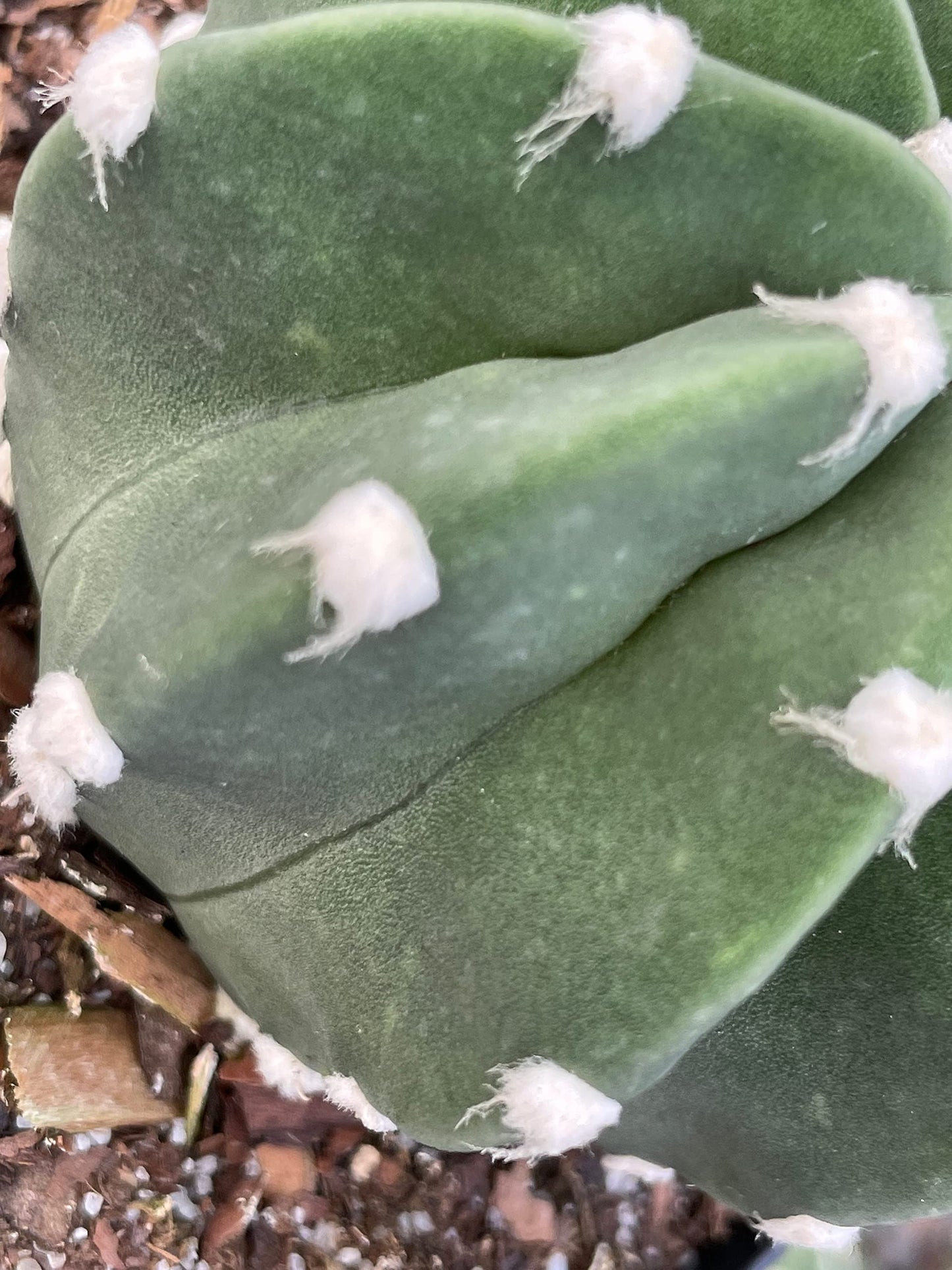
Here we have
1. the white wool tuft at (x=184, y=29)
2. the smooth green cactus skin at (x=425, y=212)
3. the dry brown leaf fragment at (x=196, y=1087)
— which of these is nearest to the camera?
the smooth green cactus skin at (x=425, y=212)

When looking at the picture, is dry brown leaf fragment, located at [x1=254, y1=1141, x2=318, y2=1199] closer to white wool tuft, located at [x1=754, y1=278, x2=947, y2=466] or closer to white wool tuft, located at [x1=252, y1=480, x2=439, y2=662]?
white wool tuft, located at [x1=252, y1=480, x2=439, y2=662]

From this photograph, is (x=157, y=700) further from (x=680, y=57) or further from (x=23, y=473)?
(x=680, y=57)

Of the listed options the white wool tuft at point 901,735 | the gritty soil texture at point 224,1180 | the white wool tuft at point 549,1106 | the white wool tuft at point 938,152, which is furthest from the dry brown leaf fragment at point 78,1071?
the white wool tuft at point 938,152

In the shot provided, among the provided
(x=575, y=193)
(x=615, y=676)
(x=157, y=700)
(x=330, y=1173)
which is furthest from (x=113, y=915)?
(x=575, y=193)

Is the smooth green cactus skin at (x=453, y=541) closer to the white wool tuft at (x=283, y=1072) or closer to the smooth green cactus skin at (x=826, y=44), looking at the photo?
the smooth green cactus skin at (x=826, y=44)

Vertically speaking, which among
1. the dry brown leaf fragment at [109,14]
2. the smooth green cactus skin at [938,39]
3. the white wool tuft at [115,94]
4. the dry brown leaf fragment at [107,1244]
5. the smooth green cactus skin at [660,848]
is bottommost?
the dry brown leaf fragment at [107,1244]

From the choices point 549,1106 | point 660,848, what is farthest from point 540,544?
point 549,1106

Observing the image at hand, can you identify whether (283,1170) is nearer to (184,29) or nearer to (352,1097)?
(352,1097)
